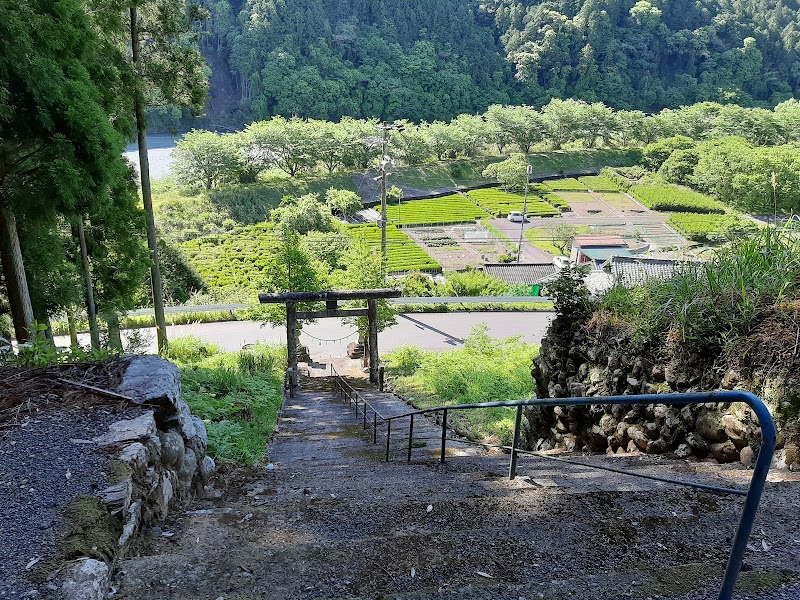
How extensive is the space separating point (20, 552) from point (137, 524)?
60 centimetres

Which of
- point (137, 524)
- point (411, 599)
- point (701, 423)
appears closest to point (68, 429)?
point (137, 524)

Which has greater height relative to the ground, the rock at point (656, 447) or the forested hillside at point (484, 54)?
the forested hillside at point (484, 54)

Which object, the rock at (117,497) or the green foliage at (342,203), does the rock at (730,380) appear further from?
the green foliage at (342,203)

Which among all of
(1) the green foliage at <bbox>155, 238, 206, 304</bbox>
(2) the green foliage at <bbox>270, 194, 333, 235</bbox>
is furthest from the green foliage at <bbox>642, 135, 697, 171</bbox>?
(1) the green foliage at <bbox>155, 238, 206, 304</bbox>

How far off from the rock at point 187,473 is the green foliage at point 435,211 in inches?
1575

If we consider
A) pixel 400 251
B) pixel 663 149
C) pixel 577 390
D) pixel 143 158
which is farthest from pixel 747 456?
pixel 663 149

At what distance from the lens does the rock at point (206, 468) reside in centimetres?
408

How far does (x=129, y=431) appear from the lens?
338 cm

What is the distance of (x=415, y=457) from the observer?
6.16m

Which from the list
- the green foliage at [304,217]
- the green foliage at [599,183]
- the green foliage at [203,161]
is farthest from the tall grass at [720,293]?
the green foliage at [599,183]

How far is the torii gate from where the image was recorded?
38.8 feet

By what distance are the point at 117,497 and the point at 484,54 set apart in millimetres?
92575

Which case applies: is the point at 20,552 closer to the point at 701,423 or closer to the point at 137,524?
the point at 137,524

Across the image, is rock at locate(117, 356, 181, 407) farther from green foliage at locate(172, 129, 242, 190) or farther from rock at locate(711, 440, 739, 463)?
green foliage at locate(172, 129, 242, 190)
